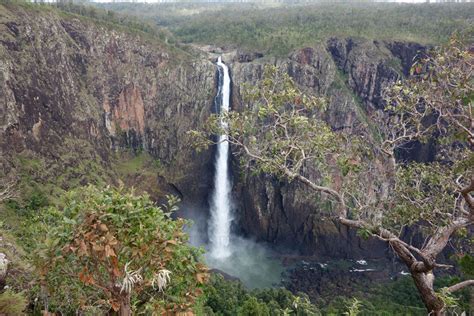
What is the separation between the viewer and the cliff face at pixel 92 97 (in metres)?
29.4

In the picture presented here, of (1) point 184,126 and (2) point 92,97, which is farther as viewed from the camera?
(1) point 184,126

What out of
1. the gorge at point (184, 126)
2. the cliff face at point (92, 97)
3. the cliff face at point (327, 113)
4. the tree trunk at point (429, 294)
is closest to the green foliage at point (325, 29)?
the gorge at point (184, 126)

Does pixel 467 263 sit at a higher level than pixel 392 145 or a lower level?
lower

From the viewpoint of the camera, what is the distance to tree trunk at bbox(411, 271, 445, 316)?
18.1 ft

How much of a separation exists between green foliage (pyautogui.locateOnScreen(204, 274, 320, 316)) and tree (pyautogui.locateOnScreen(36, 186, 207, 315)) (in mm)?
13755

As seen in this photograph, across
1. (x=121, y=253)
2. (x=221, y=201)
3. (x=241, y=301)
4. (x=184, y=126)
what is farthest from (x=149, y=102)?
(x=121, y=253)

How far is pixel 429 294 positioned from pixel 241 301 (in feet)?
56.9

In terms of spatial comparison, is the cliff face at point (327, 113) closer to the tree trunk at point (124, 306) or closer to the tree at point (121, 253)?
the tree at point (121, 253)

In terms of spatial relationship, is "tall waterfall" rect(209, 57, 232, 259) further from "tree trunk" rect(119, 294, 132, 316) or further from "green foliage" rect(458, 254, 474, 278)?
"tree trunk" rect(119, 294, 132, 316)

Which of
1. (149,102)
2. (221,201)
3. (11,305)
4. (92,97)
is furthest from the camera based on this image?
(149,102)

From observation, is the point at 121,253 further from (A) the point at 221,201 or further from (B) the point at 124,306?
(A) the point at 221,201

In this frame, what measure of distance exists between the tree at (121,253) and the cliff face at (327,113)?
29653 mm

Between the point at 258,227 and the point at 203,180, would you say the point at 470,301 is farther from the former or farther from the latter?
the point at 203,180

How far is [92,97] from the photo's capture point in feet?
118
